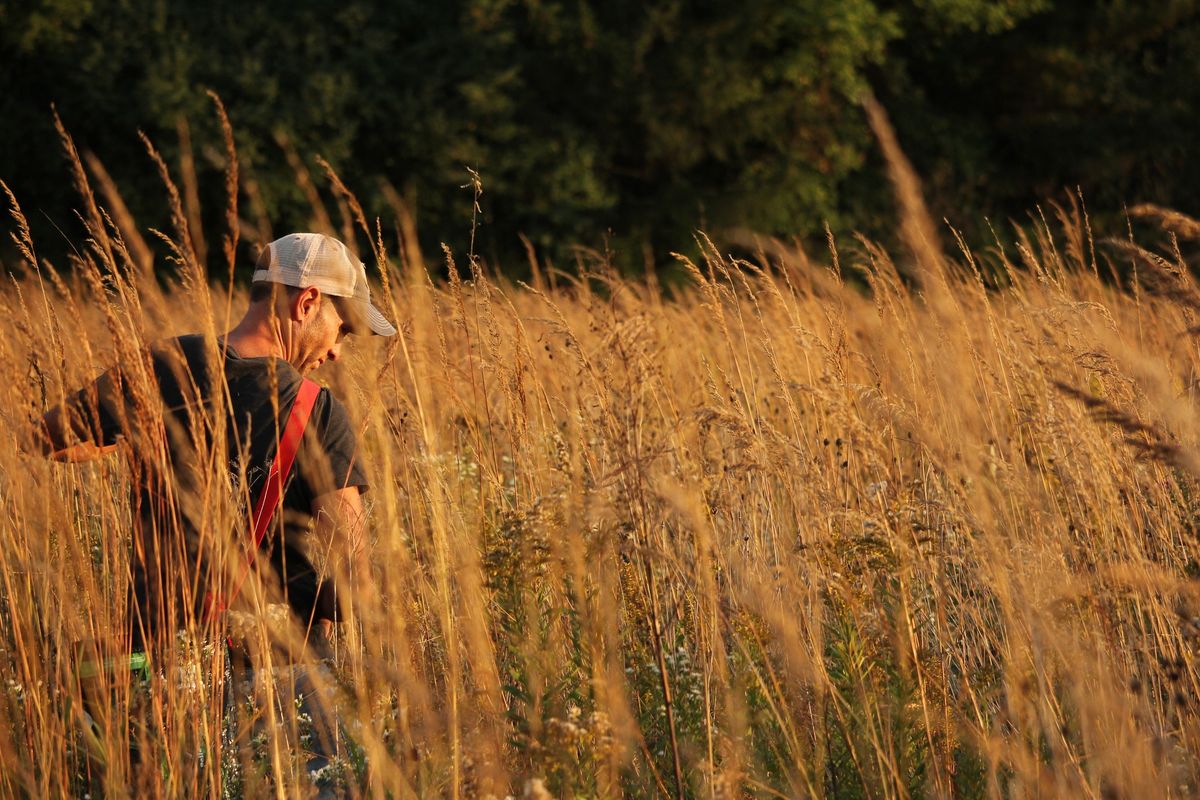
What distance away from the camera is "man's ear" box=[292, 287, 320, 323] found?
2781 millimetres

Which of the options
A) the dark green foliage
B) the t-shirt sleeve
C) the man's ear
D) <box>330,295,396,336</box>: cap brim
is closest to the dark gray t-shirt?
the t-shirt sleeve

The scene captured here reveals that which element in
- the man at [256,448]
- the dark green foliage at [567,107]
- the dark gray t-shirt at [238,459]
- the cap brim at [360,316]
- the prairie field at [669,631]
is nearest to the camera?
the prairie field at [669,631]

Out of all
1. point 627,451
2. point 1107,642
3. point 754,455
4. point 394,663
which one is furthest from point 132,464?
point 1107,642

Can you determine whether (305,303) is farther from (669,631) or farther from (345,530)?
→ (669,631)

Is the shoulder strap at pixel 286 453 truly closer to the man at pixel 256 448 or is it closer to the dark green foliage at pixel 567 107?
the man at pixel 256 448

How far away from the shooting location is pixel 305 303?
2.79m

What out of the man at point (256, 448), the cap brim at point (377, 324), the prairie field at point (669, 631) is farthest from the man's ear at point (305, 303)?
the prairie field at point (669, 631)

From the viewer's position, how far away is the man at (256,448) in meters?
2.22

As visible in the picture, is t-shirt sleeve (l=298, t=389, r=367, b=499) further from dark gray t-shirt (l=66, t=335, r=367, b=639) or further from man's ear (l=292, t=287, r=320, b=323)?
man's ear (l=292, t=287, r=320, b=323)

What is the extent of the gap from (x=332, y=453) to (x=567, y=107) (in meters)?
15.5

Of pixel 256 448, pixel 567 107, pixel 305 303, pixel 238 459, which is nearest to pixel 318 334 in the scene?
pixel 305 303

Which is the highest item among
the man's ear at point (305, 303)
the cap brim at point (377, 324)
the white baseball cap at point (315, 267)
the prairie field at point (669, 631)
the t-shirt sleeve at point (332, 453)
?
the white baseball cap at point (315, 267)

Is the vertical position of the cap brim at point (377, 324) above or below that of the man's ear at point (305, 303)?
below

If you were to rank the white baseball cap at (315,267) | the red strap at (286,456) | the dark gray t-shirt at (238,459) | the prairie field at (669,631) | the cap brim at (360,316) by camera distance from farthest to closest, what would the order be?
the cap brim at (360,316), the white baseball cap at (315,267), the red strap at (286,456), the dark gray t-shirt at (238,459), the prairie field at (669,631)
